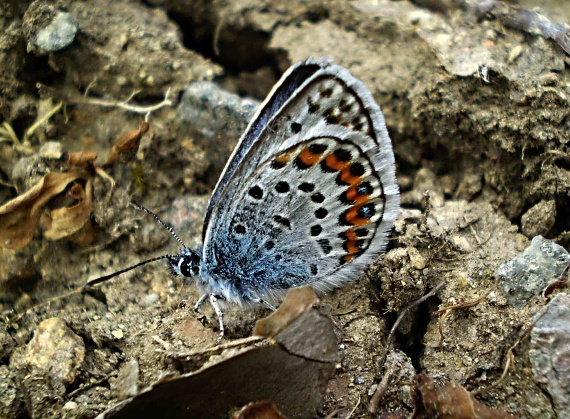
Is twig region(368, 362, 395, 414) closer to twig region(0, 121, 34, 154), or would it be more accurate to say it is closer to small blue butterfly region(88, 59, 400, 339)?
small blue butterfly region(88, 59, 400, 339)

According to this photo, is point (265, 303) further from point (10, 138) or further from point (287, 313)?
point (10, 138)

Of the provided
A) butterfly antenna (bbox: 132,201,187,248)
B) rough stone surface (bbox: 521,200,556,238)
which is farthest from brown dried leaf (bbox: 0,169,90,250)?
rough stone surface (bbox: 521,200,556,238)

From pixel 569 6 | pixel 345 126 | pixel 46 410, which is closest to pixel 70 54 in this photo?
pixel 345 126

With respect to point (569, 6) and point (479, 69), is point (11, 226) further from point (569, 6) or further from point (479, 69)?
point (569, 6)

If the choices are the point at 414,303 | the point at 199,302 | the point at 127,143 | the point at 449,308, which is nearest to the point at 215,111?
the point at 127,143

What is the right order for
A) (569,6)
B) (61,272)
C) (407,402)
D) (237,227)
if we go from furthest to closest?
(569,6) < (61,272) < (237,227) < (407,402)

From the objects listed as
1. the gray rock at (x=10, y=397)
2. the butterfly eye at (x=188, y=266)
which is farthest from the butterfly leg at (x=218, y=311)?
the gray rock at (x=10, y=397)
